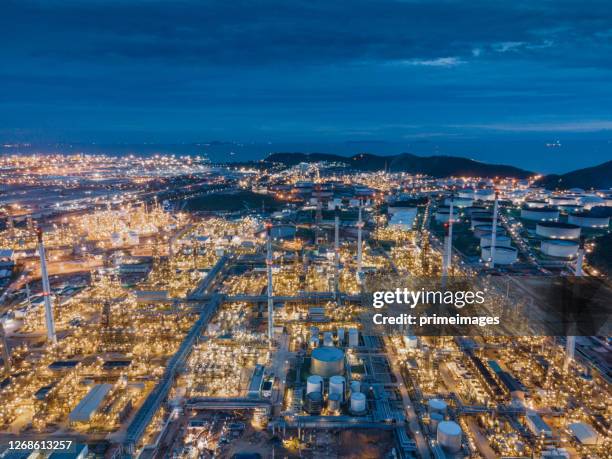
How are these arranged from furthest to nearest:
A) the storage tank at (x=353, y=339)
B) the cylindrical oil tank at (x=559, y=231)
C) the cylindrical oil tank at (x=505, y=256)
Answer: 1. the cylindrical oil tank at (x=559, y=231)
2. the cylindrical oil tank at (x=505, y=256)
3. the storage tank at (x=353, y=339)

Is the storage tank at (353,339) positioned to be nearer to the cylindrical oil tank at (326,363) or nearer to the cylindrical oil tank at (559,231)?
the cylindrical oil tank at (326,363)

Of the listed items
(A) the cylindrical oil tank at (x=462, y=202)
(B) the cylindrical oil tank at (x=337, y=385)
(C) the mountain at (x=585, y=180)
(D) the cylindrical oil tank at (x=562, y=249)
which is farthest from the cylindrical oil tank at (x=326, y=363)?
(C) the mountain at (x=585, y=180)

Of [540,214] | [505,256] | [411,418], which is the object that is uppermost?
[540,214]

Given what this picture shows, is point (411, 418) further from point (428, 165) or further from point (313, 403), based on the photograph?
point (428, 165)

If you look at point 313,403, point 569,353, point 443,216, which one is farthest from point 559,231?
point 313,403

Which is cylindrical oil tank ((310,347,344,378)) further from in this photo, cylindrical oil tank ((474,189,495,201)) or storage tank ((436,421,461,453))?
cylindrical oil tank ((474,189,495,201))

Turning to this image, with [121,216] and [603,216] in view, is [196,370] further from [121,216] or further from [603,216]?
[603,216]
